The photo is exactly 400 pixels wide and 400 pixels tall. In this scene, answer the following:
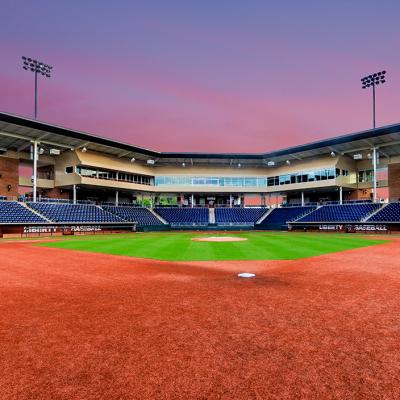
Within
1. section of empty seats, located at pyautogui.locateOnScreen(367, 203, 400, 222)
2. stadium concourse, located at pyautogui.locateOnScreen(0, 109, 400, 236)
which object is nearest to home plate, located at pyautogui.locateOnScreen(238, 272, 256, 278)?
stadium concourse, located at pyautogui.locateOnScreen(0, 109, 400, 236)

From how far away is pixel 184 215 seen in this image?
2436 inches

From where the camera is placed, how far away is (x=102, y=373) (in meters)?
4.50

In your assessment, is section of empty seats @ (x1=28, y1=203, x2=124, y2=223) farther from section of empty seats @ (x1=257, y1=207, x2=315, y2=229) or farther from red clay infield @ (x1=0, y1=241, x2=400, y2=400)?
red clay infield @ (x1=0, y1=241, x2=400, y2=400)

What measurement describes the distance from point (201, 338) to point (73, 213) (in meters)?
46.2

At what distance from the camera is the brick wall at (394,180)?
51.1 meters

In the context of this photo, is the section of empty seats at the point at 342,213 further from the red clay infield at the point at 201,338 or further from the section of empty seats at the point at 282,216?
the red clay infield at the point at 201,338

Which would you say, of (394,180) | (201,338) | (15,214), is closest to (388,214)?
(394,180)

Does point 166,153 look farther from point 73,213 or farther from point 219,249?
point 219,249

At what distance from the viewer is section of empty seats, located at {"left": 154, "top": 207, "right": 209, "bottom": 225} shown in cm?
5922

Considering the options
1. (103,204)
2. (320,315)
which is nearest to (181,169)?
(103,204)

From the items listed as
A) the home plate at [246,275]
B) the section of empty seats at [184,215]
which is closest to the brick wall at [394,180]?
the section of empty seats at [184,215]

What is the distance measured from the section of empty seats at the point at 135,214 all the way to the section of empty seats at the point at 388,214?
3810cm

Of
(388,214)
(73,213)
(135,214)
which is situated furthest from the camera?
(135,214)

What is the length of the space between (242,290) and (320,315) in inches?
114
